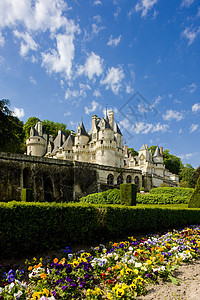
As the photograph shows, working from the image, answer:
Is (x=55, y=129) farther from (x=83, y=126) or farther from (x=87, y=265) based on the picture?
(x=87, y=265)

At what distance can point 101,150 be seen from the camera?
35062 mm

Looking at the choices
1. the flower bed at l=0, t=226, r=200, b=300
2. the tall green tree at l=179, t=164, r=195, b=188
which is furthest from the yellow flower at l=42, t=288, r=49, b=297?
the tall green tree at l=179, t=164, r=195, b=188

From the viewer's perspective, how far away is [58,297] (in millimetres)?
3551

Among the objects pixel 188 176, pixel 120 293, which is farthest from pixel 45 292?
pixel 188 176

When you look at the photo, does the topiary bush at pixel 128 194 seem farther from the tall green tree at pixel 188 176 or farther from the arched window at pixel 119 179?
the tall green tree at pixel 188 176

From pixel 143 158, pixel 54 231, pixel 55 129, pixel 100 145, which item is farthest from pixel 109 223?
pixel 55 129

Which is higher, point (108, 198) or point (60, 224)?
point (60, 224)

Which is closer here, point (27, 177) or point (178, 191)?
point (27, 177)

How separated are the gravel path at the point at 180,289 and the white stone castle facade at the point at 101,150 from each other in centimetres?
2445

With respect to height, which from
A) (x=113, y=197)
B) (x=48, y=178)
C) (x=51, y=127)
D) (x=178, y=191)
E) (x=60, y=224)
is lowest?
(x=113, y=197)

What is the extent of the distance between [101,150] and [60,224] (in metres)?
29.1

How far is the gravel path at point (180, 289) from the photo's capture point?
3.55 meters

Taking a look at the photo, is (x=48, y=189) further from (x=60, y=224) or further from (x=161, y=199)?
(x=60, y=224)

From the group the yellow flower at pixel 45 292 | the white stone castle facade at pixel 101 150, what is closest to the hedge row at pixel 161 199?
the white stone castle facade at pixel 101 150
